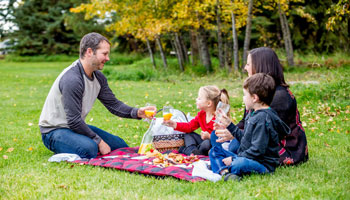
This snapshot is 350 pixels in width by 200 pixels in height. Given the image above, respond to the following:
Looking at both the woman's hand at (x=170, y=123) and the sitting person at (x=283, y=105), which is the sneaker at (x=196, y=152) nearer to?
the woman's hand at (x=170, y=123)

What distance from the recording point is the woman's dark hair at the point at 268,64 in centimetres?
375

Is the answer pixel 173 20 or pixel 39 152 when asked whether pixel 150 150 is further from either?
pixel 173 20

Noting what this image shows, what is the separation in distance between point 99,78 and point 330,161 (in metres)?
3.01

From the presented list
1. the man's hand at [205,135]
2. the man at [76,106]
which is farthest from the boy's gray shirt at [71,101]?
the man's hand at [205,135]

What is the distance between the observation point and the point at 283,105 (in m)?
3.68

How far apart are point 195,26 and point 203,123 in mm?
9639

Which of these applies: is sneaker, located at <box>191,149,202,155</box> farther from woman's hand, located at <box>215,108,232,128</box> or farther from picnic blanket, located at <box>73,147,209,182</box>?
woman's hand, located at <box>215,108,232,128</box>

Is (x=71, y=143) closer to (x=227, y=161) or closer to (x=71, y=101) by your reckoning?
(x=71, y=101)

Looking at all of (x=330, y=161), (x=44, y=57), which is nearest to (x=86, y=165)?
(x=330, y=161)

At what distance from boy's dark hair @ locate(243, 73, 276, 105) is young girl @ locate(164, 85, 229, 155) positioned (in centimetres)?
112

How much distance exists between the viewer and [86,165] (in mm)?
4043

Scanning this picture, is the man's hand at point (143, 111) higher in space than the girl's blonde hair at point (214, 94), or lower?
lower

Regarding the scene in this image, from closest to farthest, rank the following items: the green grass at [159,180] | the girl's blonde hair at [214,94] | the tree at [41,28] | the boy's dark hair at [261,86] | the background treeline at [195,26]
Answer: the green grass at [159,180] < the boy's dark hair at [261,86] < the girl's blonde hair at [214,94] < the background treeline at [195,26] < the tree at [41,28]

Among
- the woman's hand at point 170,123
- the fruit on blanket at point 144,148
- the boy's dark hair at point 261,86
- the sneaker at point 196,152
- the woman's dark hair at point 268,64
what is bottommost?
the sneaker at point 196,152
